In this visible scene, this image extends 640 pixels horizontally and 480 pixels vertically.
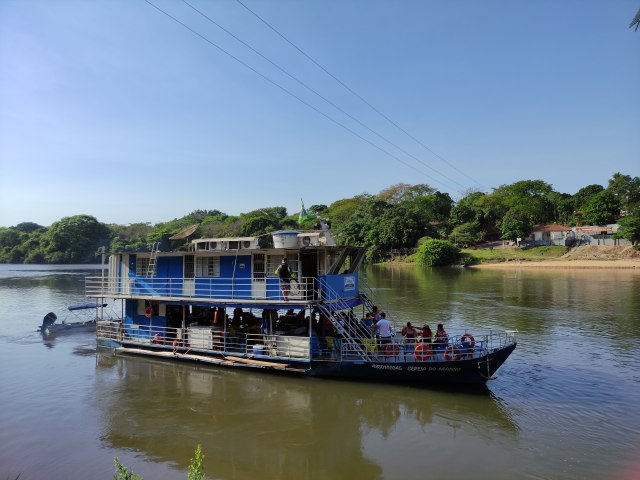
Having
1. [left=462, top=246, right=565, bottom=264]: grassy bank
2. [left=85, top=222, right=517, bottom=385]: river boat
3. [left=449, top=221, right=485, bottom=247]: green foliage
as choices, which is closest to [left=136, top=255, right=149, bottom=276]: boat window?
[left=85, top=222, right=517, bottom=385]: river boat

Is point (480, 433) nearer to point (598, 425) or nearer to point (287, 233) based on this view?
point (598, 425)

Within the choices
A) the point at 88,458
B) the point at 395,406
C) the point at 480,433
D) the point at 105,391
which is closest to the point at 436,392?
the point at 395,406

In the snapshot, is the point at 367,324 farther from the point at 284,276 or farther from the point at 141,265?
the point at 141,265

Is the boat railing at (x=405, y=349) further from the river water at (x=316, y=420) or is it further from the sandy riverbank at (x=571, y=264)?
the sandy riverbank at (x=571, y=264)

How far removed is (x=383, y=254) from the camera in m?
88.6

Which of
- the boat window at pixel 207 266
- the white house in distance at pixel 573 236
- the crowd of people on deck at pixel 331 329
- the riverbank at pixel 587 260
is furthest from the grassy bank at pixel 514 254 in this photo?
the boat window at pixel 207 266

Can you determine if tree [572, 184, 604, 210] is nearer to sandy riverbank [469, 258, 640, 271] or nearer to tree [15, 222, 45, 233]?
sandy riverbank [469, 258, 640, 271]

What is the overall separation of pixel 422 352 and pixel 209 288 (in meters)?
9.23

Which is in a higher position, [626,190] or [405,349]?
[626,190]

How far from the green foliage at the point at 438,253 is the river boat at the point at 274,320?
59191 millimetres

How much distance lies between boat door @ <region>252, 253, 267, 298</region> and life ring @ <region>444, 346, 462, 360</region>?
23.3 ft

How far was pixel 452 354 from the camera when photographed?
15.0 metres

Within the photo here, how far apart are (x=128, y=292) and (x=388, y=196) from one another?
11114 centimetres

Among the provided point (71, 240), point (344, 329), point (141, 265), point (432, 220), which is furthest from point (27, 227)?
point (344, 329)
